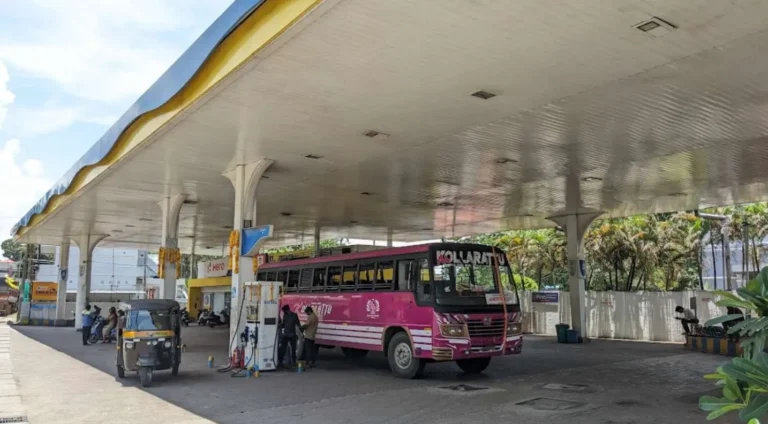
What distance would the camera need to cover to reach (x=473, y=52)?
8.30 m

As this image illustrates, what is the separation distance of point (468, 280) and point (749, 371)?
9.40 meters

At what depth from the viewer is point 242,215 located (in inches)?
579

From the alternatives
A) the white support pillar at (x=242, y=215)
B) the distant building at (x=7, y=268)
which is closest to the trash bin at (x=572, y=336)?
the white support pillar at (x=242, y=215)

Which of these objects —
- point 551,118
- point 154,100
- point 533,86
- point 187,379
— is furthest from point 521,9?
point 187,379

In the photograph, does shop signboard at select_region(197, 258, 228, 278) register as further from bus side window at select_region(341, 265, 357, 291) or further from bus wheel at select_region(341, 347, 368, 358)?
bus side window at select_region(341, 265, 357, 291)

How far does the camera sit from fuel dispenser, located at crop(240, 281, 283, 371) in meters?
13.7

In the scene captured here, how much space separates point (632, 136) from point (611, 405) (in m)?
5.76

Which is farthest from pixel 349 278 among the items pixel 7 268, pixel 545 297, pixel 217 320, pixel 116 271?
pixel 7 268

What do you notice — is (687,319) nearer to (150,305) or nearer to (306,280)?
(306,280)

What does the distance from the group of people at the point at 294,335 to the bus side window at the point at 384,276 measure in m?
1.91

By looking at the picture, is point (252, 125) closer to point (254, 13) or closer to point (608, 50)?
point (254, 13)

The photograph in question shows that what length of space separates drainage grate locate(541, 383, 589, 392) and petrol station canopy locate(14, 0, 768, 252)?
4.85m

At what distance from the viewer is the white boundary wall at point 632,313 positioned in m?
22.1

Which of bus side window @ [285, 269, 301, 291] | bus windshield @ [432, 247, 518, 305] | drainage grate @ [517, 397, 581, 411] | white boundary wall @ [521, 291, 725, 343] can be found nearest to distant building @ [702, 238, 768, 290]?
white boundary wall @ [521, 291, 725, 343]
